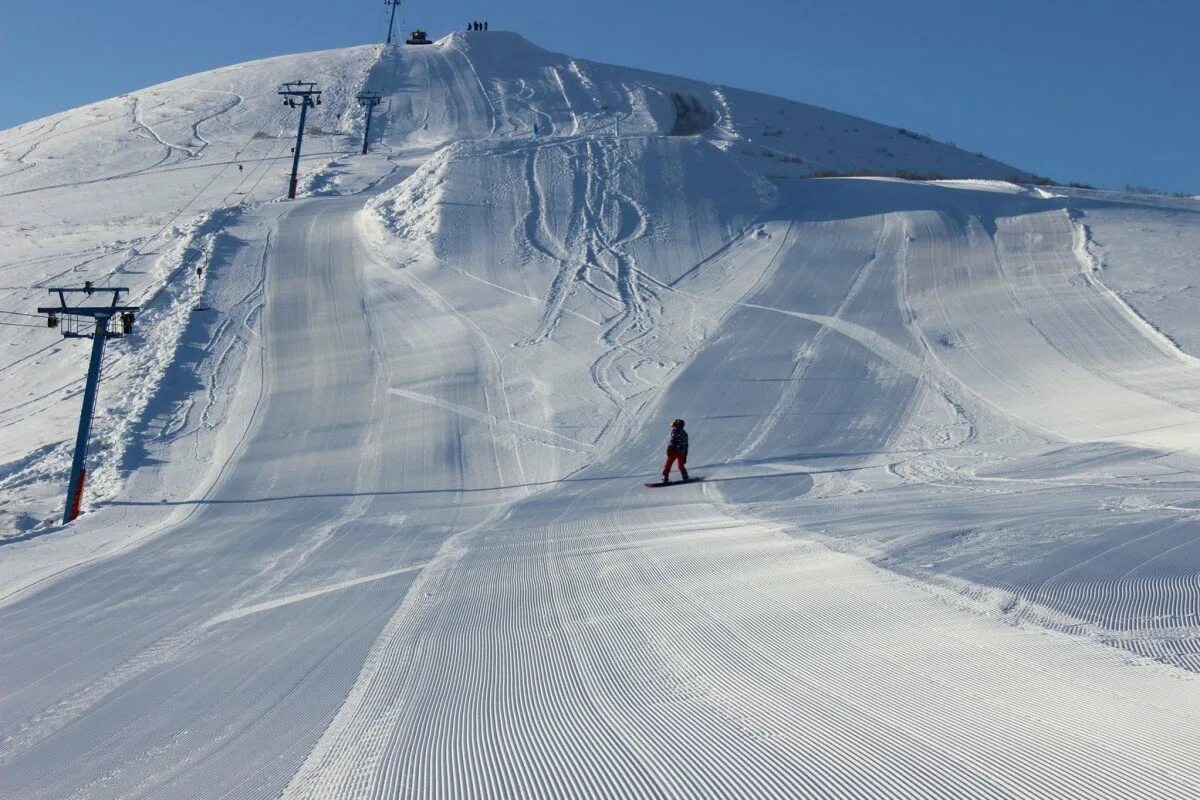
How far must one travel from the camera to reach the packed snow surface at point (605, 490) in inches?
191

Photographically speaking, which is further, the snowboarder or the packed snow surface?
the snowboarder

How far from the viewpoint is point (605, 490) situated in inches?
602

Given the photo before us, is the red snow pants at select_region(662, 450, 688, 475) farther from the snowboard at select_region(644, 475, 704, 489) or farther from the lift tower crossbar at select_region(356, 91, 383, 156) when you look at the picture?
the lift tower crossbar at select_region(356, 91, 383, 156)

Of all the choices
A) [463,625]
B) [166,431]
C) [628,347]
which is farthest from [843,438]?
[166,431]

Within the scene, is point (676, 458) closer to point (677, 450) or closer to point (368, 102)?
point (677, 450)

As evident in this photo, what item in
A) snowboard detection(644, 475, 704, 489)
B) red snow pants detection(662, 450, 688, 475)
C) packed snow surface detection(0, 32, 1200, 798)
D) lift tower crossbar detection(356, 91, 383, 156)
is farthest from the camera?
lift tower crossbar detection(356, 91, 383, 156)

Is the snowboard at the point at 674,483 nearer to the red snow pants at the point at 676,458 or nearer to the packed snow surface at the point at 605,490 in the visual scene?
the red snow pants at the point at 676,458

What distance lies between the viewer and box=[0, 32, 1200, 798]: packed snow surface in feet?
15.9

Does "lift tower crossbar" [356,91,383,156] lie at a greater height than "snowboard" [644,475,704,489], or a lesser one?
greater

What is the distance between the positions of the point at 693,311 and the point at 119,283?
52.9 ft

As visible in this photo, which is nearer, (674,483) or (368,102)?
(674,483)

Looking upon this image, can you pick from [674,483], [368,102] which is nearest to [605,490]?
[674,483]

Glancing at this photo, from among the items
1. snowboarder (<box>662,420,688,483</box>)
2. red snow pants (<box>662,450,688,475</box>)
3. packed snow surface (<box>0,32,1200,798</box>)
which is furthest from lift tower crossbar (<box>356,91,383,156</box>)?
red snow pants (<box>662,450,688,475</box>)

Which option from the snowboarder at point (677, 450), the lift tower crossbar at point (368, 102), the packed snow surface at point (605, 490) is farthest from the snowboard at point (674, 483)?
the lift tower crossbar at point (368, 102)
